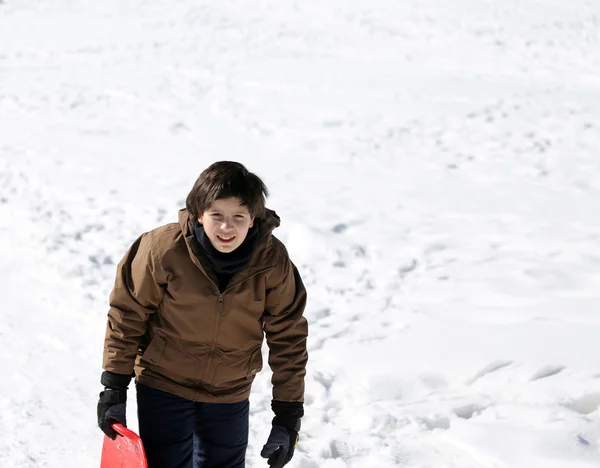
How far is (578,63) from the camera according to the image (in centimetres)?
1141

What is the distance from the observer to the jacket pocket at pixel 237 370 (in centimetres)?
263

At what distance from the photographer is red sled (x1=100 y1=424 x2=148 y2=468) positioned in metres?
2.47

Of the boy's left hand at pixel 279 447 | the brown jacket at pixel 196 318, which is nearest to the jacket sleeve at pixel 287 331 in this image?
the brown jacket at pixel 196 318

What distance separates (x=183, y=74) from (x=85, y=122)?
7.35 ft

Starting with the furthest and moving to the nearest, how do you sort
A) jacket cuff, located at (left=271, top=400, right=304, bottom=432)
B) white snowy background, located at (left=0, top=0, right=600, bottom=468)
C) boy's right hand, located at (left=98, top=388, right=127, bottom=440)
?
white snowy background, located at (left=0, top=0, right=600, bottom=468) → jacket cuff, located at (left=271, top=400, right=304, bottom=432) → boy's right hand, located at (left=98, top=388, right=127, bottom=440)

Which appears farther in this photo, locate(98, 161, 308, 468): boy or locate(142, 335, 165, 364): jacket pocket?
locate(142, 335, 165, 364): jacket pocket

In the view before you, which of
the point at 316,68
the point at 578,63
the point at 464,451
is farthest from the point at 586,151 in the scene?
the point at 464,451

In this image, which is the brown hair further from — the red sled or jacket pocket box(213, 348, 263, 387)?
the red sled

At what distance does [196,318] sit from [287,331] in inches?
13.1

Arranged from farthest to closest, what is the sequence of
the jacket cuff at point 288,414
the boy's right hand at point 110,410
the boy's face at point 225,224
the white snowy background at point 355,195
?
the white snowy background at point 355,195 < the jacket cuff at point 288,414 < the boy's right hand at point 110,410 < the boy's face at point 225,224

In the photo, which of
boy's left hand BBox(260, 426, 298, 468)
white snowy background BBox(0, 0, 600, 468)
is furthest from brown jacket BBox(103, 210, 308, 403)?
white snowy background BBox(0, 0, 600, 468)

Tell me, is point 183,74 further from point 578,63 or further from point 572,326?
point 572,326

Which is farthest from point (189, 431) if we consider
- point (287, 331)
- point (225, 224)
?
point (225, 224)

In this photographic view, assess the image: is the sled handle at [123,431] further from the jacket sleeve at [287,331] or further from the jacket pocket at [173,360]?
the jacket sleeve at [287,331]
